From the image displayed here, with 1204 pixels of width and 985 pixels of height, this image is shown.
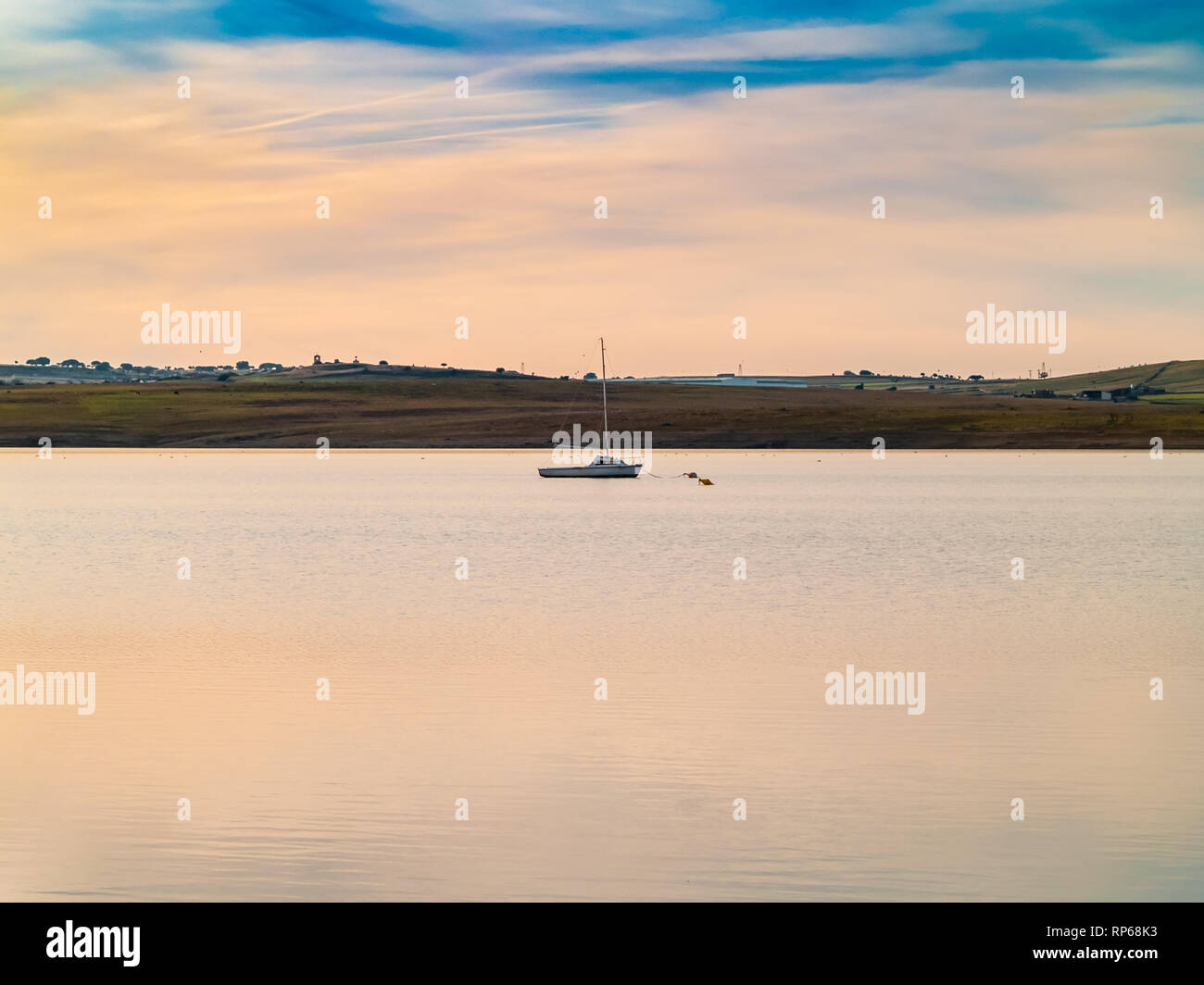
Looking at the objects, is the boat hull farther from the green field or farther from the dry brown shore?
the green field

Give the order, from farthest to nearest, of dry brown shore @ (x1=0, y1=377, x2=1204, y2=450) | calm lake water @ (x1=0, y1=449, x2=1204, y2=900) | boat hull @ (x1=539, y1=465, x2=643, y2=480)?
dry brown shore @ (x1=0, y1=377, x2=1204, y2=450), boat hull @ (x1=539, y1=465, x2=643, y2=480), calm lake water @ (x1=0, y1=449, x2=1204, y2=900)

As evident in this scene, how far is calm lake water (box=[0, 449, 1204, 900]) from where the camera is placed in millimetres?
14008

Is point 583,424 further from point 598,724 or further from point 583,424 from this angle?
point 598,724

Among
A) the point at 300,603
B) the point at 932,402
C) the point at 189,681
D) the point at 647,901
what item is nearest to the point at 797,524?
the point at 300,603

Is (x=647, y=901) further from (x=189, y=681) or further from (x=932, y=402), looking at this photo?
(x=932, y=402)

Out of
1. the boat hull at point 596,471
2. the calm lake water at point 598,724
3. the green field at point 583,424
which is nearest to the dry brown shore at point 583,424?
the green field at point 583,424

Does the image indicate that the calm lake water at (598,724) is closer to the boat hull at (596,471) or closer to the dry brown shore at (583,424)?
the boat hull at (596,471)

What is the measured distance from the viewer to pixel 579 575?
140 feet

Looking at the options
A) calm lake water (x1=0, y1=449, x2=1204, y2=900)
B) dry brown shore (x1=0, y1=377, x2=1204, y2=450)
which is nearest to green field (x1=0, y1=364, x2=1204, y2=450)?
dry brown shore (x1=0, y1=377, x2=1204, y2=450)

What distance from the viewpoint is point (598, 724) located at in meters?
20.7

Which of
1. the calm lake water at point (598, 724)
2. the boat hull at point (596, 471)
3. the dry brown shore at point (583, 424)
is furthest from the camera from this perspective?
the dry brown shore at point (583, 424)

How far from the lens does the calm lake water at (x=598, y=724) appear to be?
14008mm

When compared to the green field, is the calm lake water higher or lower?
lower

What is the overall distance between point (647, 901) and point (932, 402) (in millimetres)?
190976
